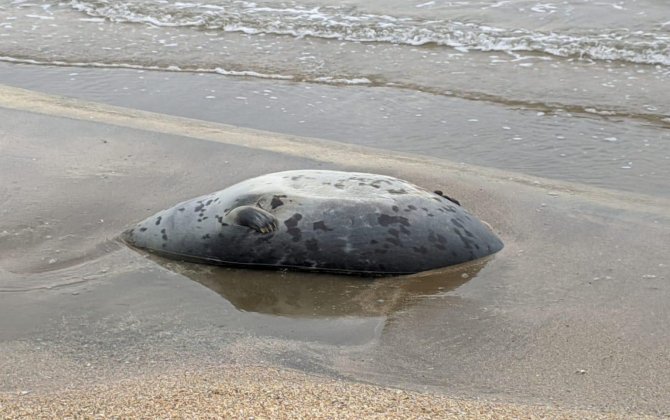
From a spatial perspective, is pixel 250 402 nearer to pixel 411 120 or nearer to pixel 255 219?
pixel 255 219

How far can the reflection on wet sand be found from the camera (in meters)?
4.51

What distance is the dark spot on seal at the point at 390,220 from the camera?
16.4 ft

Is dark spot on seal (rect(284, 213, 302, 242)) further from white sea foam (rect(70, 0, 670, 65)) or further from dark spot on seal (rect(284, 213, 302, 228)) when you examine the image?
white sea foam (rect(70, 0, 670, 65))

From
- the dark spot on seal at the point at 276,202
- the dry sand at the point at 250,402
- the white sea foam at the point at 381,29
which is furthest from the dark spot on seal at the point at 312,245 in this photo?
the white sea foam at the point at 381,29

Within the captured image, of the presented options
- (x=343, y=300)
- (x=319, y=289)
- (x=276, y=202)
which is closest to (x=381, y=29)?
(x=276, y=202)

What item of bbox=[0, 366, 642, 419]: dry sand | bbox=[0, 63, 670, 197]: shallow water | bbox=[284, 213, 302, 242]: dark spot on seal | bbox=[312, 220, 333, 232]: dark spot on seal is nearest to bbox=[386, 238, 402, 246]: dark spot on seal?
bbox=[312, 220, 333, 232]: dark spot on seal

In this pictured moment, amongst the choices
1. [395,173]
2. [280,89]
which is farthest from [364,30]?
[395,173]

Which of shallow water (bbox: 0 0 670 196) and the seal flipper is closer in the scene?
the seal flipper

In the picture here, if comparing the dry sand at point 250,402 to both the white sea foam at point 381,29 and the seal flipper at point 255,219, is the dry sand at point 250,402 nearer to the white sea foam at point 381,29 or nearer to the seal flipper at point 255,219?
the seal flipper at point 255,219

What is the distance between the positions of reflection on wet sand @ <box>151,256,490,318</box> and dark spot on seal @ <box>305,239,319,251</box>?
14 centimetres

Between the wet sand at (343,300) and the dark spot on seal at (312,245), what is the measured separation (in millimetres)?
162

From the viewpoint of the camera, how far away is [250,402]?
343 centimetres

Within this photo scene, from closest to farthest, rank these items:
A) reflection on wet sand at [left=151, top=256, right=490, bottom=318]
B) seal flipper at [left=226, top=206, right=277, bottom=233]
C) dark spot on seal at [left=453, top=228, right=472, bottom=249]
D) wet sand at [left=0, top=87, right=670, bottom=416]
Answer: wet sand at [left=0, top=87, right=670, bottom=416]
reflection on wet sand at [left=151, top=256, right=490, bottom=318]
seal flipper at [left=226, top=206, right=277, bottom=233]
dark spot on seal at [left=453, top=228, right=472, bottom=249]

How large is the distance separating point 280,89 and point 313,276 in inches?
185
